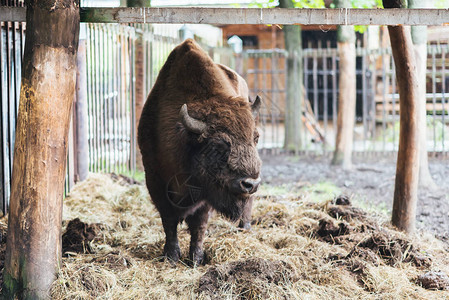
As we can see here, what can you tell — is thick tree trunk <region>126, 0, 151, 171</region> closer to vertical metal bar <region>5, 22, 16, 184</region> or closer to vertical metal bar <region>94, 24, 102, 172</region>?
vertical metal bar <region>94, 24, 102, 172</region>

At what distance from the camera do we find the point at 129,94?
1135 centimetres

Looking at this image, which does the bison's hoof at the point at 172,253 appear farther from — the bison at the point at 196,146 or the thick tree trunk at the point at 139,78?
the thick tree trunk at the point at 139,78

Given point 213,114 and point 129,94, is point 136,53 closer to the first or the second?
point 129,94

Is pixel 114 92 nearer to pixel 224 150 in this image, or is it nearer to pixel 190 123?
pixel 190 123

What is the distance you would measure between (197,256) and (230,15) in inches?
99.6

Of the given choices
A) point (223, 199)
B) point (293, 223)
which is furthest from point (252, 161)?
point (293, 223)

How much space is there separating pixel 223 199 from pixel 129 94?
6.82 metres

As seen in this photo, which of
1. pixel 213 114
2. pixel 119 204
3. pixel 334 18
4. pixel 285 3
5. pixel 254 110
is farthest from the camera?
pixel 285 3

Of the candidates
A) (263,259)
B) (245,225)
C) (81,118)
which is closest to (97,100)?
(81,118)

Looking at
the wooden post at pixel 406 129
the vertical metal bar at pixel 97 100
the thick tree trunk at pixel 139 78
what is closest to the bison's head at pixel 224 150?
the wooden post at pixel 406 129

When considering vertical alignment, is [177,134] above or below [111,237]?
above

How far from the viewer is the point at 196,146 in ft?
16.7

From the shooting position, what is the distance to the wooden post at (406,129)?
6.10m

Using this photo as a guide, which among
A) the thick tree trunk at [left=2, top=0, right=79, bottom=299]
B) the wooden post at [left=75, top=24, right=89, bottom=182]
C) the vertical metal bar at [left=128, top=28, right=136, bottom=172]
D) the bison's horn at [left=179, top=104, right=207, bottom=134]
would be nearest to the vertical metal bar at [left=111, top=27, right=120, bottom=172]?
the vertical metal bar at [left=128, top=28, right=136, bottom=172]
